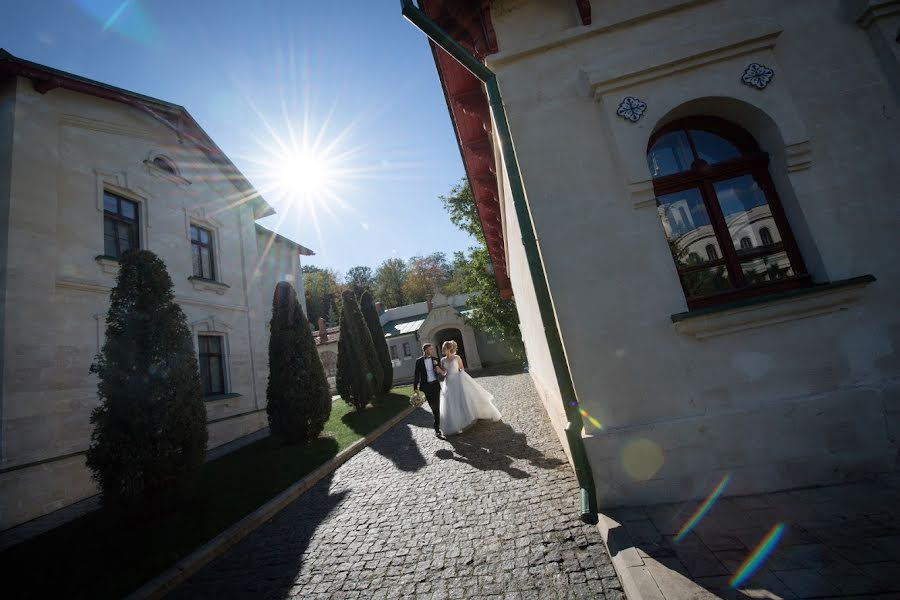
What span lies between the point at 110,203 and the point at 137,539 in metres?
7.89

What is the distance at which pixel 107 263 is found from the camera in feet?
25.2

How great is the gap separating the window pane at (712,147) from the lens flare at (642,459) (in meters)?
2.79

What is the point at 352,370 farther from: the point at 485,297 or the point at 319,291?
the point at 319,291

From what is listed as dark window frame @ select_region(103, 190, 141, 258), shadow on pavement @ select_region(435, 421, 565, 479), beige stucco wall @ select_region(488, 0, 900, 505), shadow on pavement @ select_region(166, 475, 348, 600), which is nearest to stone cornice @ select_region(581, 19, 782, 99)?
beige stucco wall @ select_region(488, 0, 900, 505)

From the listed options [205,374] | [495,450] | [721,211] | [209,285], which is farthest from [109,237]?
[721,211]

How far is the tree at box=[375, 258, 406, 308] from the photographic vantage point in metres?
45.5

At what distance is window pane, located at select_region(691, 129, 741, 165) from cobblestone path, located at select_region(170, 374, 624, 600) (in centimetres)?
363

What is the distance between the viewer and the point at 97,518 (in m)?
5.20

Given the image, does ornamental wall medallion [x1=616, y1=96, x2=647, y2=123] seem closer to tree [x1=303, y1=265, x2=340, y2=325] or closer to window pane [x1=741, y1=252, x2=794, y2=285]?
window pane [x1=741, y1=252, x2=794, y2=285]

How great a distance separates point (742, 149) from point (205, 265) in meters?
12.7

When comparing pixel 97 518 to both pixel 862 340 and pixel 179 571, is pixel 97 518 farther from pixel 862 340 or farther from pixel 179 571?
pixel 862 340

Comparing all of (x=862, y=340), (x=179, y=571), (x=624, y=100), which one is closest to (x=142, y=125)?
(x=179, y=571)

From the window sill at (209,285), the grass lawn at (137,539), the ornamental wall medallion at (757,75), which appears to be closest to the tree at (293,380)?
the grass lawn at (137,539)

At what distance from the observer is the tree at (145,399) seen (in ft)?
15.3
